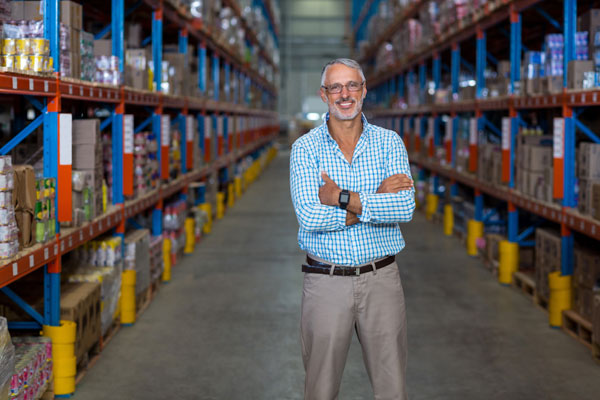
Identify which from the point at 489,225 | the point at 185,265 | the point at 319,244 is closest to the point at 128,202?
the point at 185,265

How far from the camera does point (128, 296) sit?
5.80 m

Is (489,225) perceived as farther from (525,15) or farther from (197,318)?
(197,318)

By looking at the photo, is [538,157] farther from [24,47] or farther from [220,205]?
[220,205]

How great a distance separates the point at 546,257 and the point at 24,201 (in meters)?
4.41

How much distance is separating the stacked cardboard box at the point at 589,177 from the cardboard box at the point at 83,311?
3706mm

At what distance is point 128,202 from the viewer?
20.1 ft

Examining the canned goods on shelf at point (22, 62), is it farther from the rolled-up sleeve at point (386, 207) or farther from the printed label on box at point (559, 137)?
the printed label on box at point (559, 137)

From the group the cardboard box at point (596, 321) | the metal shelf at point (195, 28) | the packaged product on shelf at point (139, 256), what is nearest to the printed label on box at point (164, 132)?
the metal shelf at point (195, 28)

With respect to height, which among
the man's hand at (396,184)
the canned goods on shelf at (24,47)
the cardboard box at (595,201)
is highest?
the canned goods on shelf at (24,47)

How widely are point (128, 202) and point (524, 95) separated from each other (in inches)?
157

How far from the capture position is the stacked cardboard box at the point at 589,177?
5.40 metres

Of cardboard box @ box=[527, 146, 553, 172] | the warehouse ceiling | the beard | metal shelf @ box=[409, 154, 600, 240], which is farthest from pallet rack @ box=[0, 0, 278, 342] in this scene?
the warehouse ceiling

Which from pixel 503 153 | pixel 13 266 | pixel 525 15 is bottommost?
pixel 13 266

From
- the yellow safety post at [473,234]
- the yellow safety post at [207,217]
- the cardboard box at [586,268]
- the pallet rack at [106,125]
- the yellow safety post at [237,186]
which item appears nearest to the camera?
the pallet rack at [106,125]
